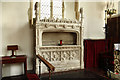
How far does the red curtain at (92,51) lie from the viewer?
5629 millimetres

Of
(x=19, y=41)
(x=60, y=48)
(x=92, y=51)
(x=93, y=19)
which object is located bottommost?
(x=92, y=51)

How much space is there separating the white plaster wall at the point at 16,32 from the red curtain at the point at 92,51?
101 inches

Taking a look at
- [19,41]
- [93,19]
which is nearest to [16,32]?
[19,41]

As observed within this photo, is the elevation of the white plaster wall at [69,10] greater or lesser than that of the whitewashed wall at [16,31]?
greater

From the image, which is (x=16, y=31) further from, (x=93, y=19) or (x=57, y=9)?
(x=93, y=19)

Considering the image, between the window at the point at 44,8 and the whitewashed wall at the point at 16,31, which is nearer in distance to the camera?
the whitewashed wall at the point at 16,31

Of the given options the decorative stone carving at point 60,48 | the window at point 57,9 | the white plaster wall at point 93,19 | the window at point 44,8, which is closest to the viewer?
the decorative stone carving at point 60,48

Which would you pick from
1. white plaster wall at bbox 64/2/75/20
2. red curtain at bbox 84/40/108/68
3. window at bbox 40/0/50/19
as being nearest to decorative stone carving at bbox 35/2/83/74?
red curtain at bbox 84/40/108/68

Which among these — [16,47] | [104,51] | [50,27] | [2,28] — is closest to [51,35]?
[50,27]

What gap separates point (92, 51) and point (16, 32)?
3.61 meters

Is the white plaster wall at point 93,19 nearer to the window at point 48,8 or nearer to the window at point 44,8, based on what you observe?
the window at point 48,8

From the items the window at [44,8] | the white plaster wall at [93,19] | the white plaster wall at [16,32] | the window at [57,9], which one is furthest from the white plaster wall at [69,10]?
the white plaster wall at [16,32]

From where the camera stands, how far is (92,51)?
5.76m

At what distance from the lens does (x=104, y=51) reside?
604cm
